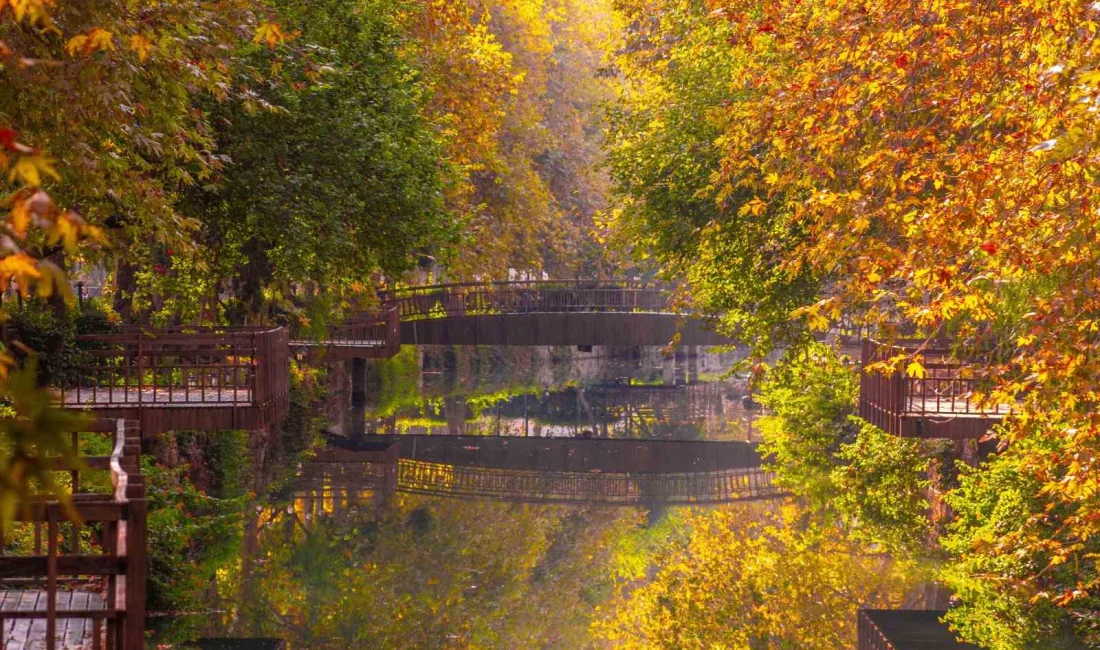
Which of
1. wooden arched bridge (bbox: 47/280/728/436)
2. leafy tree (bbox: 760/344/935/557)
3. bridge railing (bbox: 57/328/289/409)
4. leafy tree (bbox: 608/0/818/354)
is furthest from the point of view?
leafy tree (bbox: 608/0/818/354)

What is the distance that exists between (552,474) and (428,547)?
9.41 metres

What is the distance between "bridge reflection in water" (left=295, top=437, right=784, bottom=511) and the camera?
28188 mm

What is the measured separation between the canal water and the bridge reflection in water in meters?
0.24

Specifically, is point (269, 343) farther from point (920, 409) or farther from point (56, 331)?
point (920, 409)

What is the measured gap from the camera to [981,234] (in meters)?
10.2

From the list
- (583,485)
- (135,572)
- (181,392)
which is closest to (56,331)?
(181,392)

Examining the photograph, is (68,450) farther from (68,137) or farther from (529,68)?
(529,68)

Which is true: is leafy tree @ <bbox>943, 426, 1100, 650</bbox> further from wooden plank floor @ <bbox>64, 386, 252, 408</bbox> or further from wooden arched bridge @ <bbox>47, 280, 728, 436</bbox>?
wooden plank floor @ <bbox>64, 386, 252, 408</bbox>

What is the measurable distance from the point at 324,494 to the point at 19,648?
18810mm

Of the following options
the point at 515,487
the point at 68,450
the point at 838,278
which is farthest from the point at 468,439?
the point at 68,450

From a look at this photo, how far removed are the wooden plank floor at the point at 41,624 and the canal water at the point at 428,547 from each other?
5862mm

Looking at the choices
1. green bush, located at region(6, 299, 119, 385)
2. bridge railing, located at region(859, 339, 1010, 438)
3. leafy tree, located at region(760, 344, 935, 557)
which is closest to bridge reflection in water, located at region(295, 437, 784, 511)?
leafy tree, located at region(760, 344, 935, 557)

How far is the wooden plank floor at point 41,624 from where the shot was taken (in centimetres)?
770

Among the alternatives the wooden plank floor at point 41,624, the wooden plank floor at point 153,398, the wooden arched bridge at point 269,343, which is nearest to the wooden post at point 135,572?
the wooden plank floor at point 41,624
